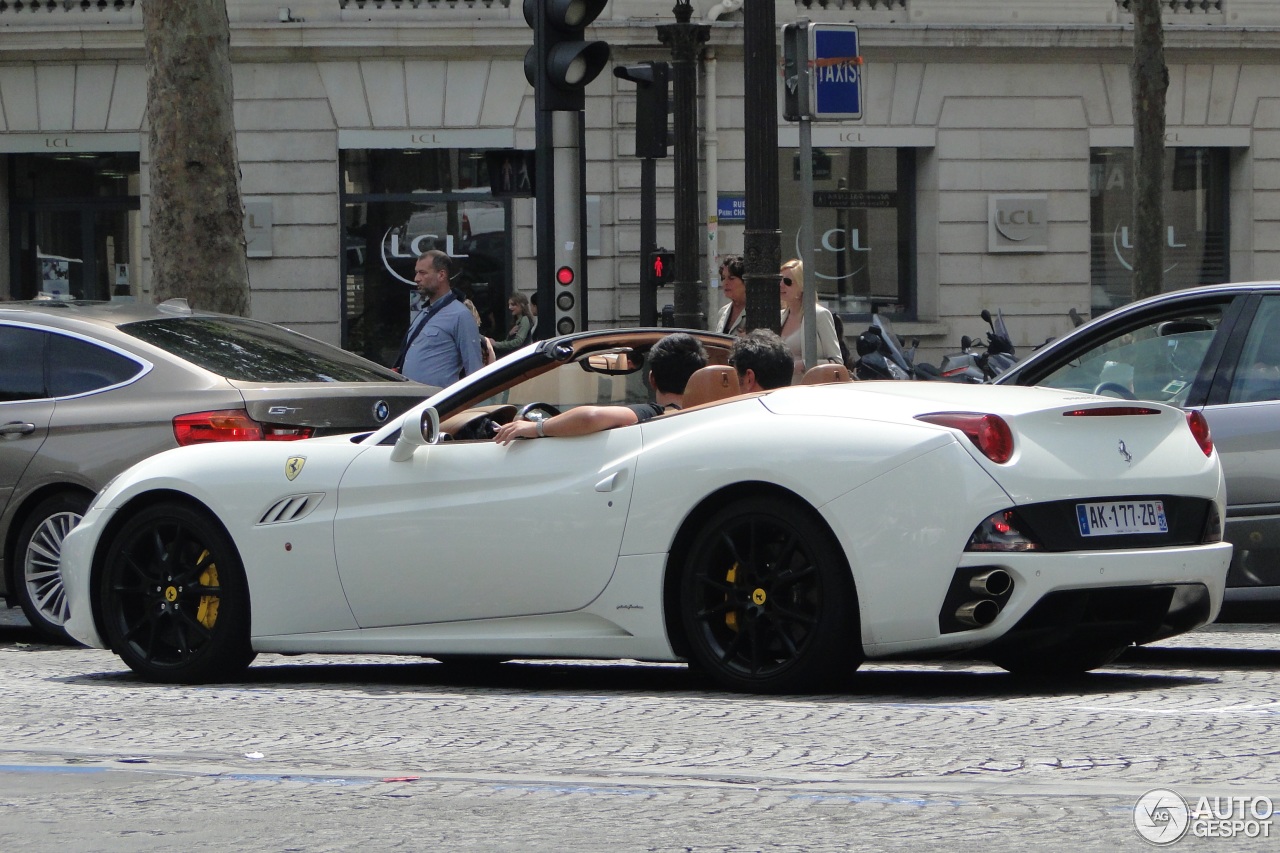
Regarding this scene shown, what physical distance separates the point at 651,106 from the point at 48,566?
7526 millimetres

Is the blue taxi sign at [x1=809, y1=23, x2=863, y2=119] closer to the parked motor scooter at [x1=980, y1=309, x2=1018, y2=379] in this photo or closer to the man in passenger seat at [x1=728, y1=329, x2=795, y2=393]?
the man in passenger seat at [x1=728, y1=329, x2=795, y2=393]

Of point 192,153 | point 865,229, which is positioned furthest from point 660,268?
point 865,229

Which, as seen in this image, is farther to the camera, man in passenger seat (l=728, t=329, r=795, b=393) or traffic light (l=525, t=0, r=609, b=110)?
traffic light (l=525, t=0, r=609, b=110)

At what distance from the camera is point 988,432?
5941 millimetres

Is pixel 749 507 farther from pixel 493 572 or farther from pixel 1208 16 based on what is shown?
pixel 1208 16

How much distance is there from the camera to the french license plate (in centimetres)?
604

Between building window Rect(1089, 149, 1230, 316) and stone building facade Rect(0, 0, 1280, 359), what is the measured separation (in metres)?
0.04

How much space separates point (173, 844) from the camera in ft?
14.3

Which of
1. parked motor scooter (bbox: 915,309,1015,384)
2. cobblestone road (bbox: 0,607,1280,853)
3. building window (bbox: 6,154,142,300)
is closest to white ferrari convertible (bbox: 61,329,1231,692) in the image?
cobblestone road (bbox: 0,607,1280,853)

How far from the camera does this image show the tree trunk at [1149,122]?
19.9m

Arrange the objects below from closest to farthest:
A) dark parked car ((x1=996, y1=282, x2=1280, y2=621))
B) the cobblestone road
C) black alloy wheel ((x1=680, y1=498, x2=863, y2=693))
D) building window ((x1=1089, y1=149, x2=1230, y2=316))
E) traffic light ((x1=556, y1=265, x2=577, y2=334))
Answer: the cobblestone road < black alloy wheel ((x1=680, y1=498, x2=863, y2=693)) < dark parked car ((x1=996, y1=282, x2=1280, y2=621)) < traffic light ((x1=556, y1=265, x2=577, y2=334)) < building window ((x1=1089, y1=149, x2=1230, y2=316))

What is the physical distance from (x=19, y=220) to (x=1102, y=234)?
1435 cm

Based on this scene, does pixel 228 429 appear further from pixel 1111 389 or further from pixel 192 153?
pixel 192 153

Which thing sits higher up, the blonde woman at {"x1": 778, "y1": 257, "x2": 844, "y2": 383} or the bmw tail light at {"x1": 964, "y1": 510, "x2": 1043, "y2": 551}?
the blonde woman at {"x1": 778, "y1": 257, "x2": 844, "y2": 383}
